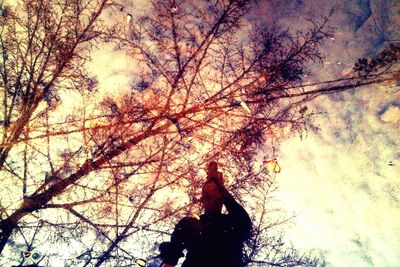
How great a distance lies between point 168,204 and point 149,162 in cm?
138

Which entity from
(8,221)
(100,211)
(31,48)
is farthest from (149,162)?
(31,48)

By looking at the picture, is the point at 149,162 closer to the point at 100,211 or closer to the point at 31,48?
the point at 100,211

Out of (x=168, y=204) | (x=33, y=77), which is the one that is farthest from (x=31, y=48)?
(x=168, y=204)

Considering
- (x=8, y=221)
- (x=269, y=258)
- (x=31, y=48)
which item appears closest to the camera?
(x=8, y=221)

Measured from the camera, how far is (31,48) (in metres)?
6.86

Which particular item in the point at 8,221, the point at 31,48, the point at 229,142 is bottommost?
the point at 8,221

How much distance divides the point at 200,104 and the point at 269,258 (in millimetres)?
6124

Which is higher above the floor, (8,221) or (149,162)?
(149,162)

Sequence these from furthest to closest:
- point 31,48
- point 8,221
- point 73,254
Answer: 1. point 73,254
2. point 31,48
3. point 8,221

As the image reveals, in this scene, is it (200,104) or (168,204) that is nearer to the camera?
(200,104)

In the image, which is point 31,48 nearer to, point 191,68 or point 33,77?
point 33,77

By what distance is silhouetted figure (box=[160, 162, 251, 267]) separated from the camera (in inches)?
107

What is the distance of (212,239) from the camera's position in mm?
2832

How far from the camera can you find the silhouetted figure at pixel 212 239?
8.89 ft
